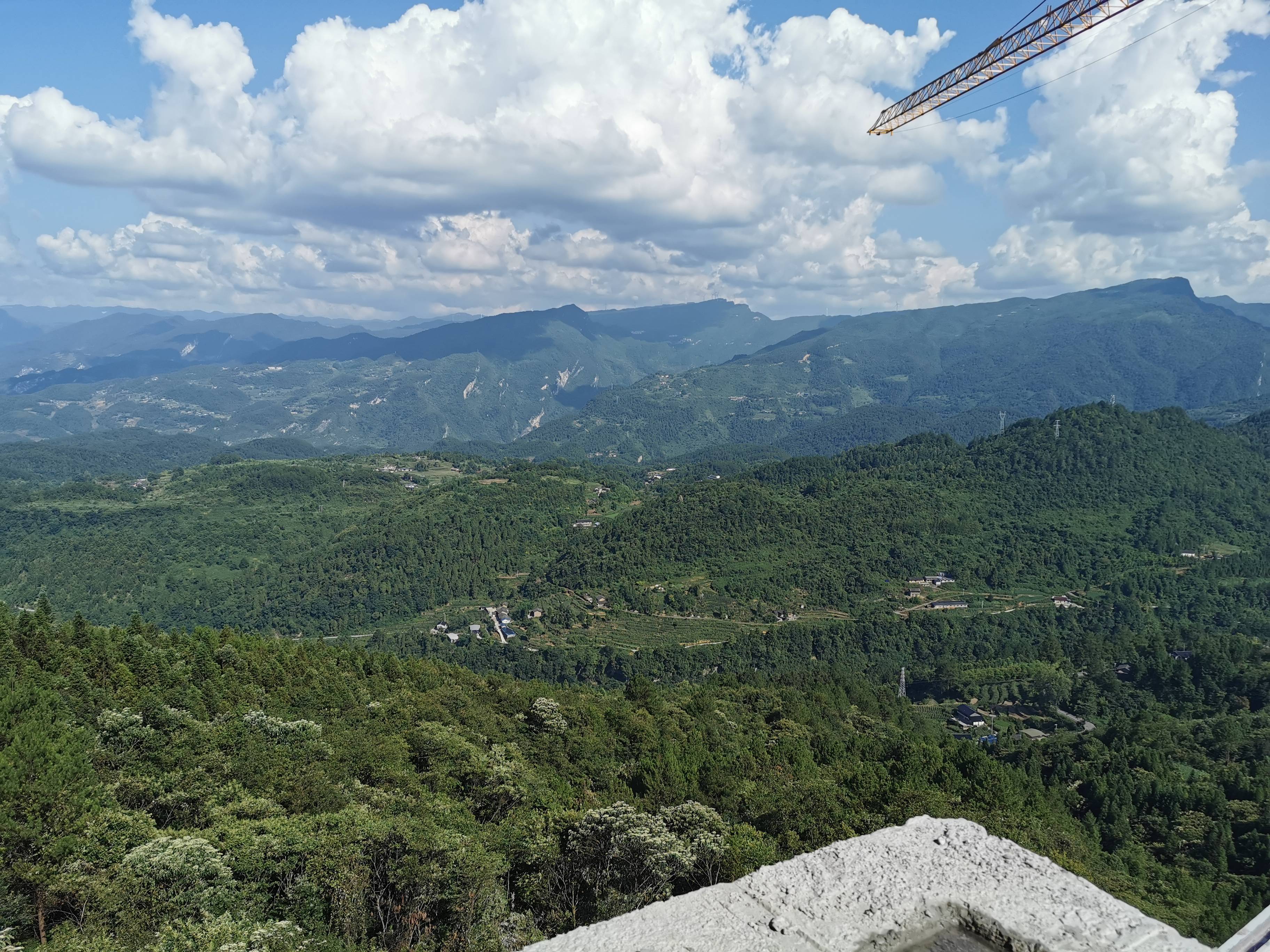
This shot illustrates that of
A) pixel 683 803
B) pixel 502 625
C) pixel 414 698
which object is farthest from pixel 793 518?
pixel 683 803

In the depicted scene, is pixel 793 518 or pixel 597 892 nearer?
pixel 597 892

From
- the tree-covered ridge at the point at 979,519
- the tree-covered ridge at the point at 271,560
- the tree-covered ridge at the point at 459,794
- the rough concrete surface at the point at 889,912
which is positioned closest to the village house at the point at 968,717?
the tree-covered ridge at the point at 459,794

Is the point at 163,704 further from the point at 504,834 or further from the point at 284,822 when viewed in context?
the point at 504,834

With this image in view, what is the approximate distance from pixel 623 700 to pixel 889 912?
44.9 meters

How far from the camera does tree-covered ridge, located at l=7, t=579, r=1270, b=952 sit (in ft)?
75.0

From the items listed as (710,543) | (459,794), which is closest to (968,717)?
(710,543)

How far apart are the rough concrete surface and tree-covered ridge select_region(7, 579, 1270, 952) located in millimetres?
5099

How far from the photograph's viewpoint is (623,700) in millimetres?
63938

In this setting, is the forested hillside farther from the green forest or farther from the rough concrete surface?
the rough concrete surface

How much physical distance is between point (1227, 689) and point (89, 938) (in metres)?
116

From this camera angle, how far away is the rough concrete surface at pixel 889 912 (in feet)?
62.2

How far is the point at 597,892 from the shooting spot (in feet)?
84.9

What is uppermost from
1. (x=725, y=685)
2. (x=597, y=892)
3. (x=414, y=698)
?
(x=597, y=892)

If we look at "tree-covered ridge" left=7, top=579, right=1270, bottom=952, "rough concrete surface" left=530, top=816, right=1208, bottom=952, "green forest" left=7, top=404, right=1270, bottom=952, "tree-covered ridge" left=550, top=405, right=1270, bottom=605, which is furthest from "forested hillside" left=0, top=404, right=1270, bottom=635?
"rough concrete surface" left=530, top=816, right=1208, bottom=952
